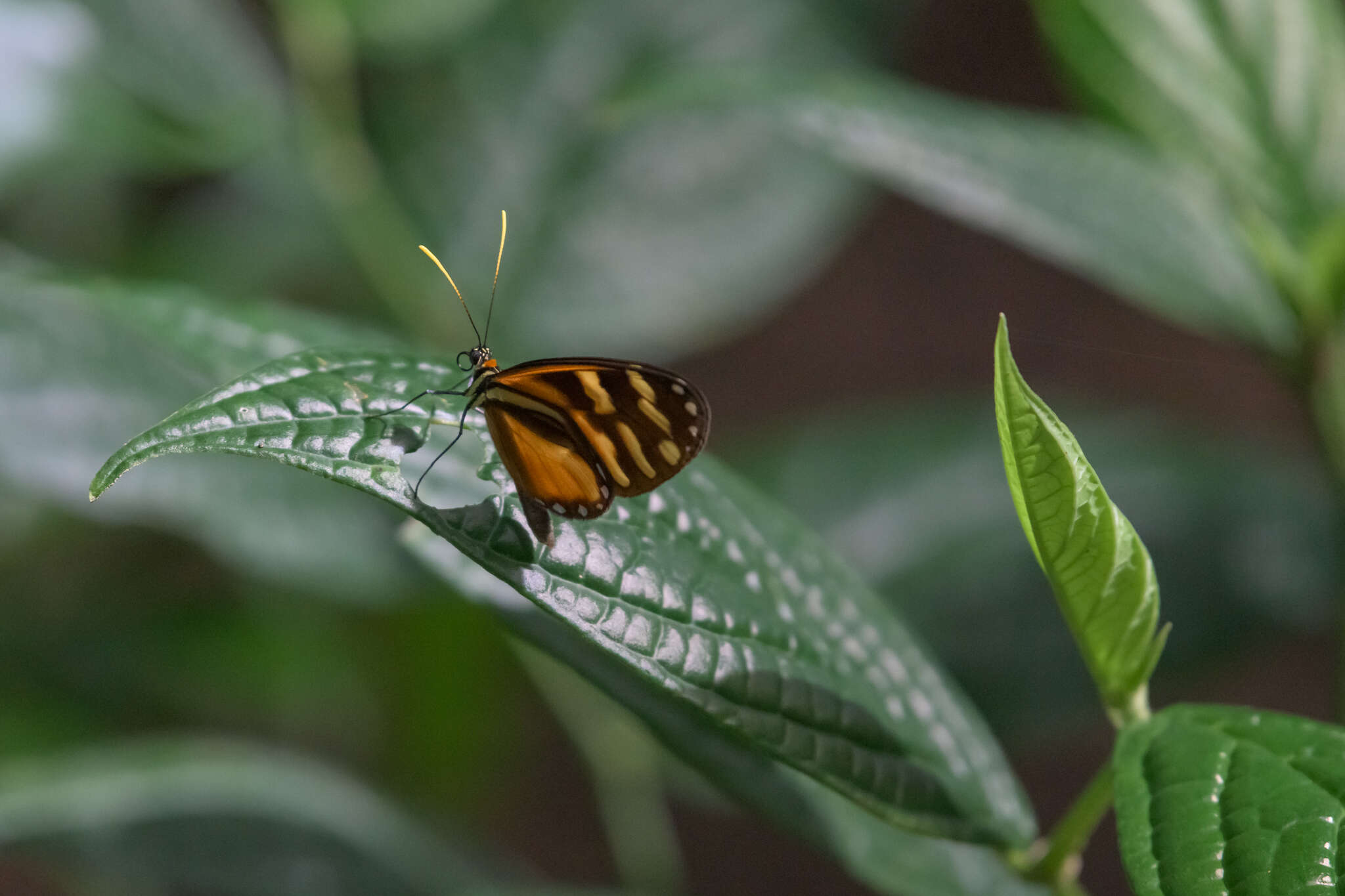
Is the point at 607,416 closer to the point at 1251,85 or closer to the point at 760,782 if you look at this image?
the point at 760,782

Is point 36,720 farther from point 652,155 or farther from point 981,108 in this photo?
point 981,108

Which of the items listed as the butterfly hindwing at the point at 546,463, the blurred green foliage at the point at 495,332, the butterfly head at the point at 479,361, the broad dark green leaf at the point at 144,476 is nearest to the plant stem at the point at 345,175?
the blurred green foliage at the point at 495,332

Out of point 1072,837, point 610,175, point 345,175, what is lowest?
point 1072,837

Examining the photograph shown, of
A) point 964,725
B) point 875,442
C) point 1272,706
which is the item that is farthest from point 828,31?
point 1272,706

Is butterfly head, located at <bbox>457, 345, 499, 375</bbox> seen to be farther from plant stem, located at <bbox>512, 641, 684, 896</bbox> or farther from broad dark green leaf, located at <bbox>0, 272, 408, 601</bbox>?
plant stem, located at <bbox>512, 641, 684, 896</bbox>

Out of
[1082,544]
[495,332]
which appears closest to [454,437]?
[1082,544]

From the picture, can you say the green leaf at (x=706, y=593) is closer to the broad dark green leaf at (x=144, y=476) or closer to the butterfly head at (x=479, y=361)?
the butterfly head at (x=479, y=361)

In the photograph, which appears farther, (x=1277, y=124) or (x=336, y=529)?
(x=336, y=529)
